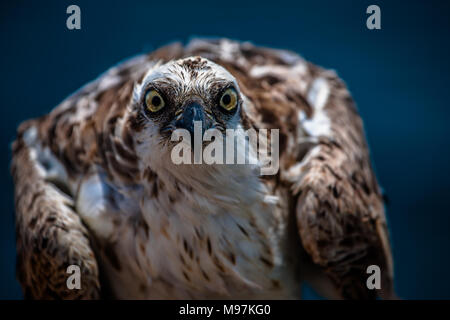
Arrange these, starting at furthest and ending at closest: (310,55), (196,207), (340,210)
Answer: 1. (310,55)
2. (340,210)
3. (196,207)

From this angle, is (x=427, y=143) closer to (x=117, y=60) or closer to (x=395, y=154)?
(x=395, y=154)

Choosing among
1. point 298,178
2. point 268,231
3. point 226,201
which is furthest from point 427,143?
point 226,201

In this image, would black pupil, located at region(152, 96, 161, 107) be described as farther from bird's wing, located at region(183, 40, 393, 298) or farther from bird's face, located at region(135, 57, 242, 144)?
bird's wing, located at region(183, 40, 393, 298)

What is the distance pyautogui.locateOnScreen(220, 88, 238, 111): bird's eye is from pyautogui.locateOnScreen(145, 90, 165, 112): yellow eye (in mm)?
185

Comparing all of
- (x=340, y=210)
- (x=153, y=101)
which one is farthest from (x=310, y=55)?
(x=153, y=101)

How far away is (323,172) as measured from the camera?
78.7 inches

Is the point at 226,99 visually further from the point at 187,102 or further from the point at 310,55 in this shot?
the point at 310,55

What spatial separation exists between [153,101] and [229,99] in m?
0.24

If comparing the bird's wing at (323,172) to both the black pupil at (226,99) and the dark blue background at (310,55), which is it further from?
the dark blue background at (310,55)

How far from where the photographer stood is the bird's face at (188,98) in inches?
55.7

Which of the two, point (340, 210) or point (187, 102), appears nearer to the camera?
point (187, 102)

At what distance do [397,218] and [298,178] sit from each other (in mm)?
2546

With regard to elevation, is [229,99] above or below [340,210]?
above

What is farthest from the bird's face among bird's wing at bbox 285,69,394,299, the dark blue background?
the dark blue background
